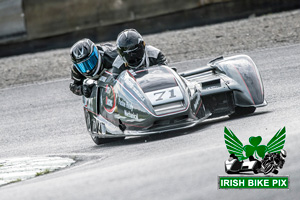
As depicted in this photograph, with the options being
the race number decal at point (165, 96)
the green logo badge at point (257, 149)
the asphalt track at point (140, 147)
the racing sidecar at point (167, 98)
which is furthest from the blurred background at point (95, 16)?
the green logo badge at point (257, 149)

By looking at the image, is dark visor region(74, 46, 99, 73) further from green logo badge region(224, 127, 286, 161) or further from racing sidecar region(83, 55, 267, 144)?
green logo badge region(224, 127, 286, 161)

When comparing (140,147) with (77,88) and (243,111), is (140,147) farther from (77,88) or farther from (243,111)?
(77,88)

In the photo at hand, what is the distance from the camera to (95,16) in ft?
55.0

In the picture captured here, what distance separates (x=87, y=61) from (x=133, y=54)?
0.68 metres

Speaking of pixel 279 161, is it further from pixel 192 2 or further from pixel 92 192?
pixel 192 2

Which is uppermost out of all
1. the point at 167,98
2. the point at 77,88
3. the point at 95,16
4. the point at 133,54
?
the point at 133,54

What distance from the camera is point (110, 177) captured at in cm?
445

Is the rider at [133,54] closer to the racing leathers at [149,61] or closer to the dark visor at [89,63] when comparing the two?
the racing leathers at [149,61]

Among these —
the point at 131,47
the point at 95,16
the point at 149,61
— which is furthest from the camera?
the point at 95,16

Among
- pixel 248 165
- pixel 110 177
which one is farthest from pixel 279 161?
pixel 110 177

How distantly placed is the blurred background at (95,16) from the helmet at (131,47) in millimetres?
9173

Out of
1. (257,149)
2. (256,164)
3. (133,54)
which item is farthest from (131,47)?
(256,164)

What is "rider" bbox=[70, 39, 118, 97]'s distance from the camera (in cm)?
791

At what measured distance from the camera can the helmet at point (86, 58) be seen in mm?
7898
